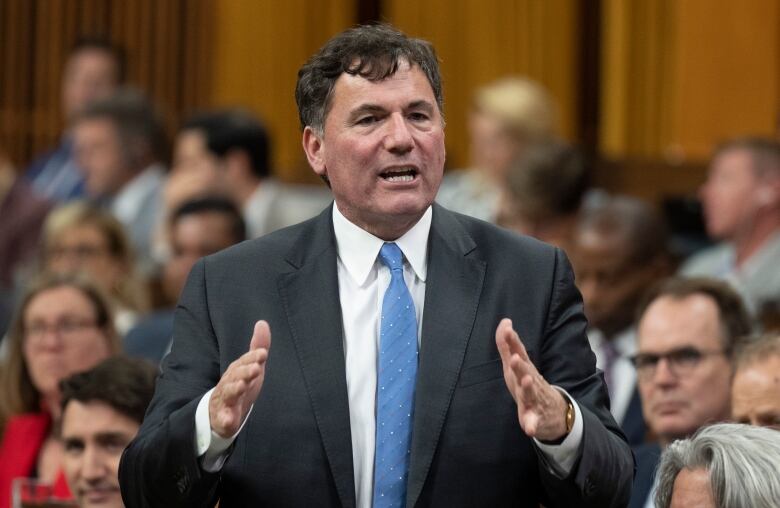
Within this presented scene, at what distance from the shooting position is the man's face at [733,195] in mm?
5805

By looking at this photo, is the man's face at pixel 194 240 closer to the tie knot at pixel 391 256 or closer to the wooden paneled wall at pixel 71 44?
the wooden paneled wall at pixel 71 44

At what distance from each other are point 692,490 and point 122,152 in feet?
16.4

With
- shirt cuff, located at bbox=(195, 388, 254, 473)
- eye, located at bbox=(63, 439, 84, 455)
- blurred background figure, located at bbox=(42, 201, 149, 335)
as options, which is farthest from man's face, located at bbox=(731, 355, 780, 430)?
blurred background figure, located at bbox=(42, 201, 149, 335)

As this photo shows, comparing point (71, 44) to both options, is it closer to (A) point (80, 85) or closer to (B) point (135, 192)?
(A) point (80, 85)

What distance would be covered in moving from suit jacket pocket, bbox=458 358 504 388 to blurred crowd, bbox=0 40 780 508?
33 cm

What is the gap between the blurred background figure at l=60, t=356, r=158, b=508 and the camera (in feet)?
11.9

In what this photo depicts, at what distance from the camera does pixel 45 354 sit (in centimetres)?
455

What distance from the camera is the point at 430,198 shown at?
8.30 feet

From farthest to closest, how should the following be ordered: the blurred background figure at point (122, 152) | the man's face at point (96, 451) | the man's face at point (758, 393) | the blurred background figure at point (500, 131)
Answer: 1. the blurred background figure at point (122, 152)
2. the blurred background figure at point (500, 131)
3. the man's face at point (96, 451)
4. the man's face at point (758, 393)

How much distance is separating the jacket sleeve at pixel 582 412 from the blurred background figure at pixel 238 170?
410 centimetres

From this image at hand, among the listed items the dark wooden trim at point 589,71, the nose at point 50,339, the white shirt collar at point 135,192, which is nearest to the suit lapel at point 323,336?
the nose at point 50,339

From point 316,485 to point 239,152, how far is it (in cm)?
443

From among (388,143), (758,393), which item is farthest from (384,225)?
(758,393)

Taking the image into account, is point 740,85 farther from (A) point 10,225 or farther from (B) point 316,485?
(B) point 316,485
